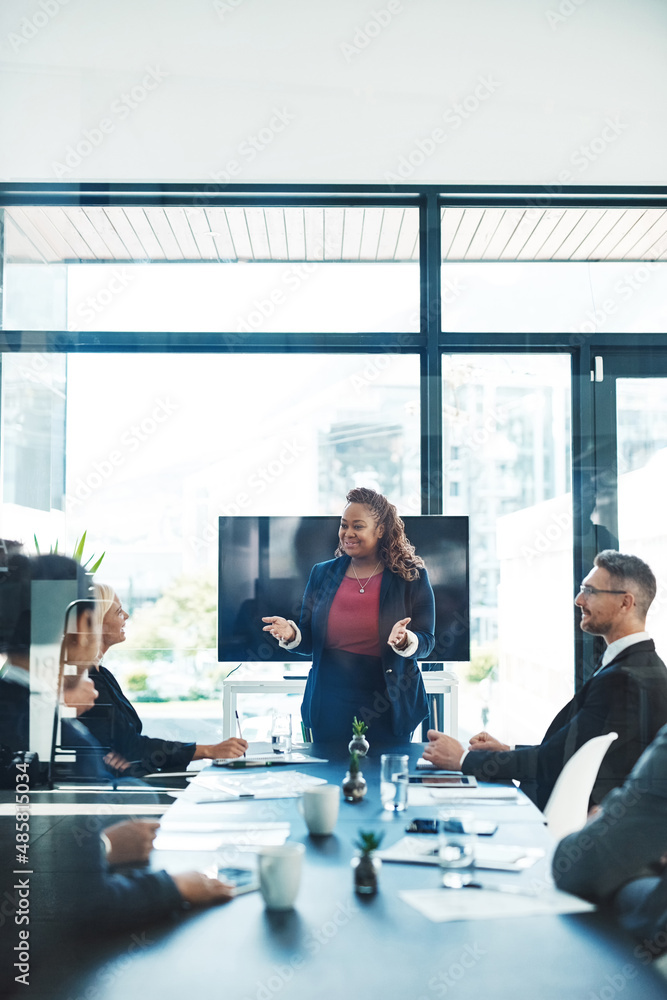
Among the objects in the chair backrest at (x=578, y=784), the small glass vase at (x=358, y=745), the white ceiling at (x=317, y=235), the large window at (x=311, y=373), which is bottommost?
the chair backrest at (x=578, y=784)

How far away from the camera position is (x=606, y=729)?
8.35 ft

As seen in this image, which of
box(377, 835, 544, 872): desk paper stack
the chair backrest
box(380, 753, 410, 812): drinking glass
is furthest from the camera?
the chair backrest

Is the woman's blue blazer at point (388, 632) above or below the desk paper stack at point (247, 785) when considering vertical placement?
above

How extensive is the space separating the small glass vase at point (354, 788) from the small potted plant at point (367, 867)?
2.08 feet

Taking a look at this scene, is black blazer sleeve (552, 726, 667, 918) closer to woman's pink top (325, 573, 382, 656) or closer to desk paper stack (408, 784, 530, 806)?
desk paper stack (408, 784, 530, 806)

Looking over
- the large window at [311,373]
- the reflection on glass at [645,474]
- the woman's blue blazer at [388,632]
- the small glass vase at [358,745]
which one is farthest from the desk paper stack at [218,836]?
the reflection on glass at [645,474]

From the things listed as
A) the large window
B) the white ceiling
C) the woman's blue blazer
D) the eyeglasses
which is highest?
the white ceiling

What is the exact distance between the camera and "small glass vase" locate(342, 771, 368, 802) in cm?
214

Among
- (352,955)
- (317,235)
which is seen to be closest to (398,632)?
(352,955)

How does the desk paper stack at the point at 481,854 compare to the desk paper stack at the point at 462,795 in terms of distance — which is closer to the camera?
the desk paper stack at the point at 481,854

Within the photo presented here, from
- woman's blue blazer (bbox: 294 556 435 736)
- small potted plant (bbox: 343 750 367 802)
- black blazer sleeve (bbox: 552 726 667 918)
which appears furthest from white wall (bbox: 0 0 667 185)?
black blazer sleeve (bbox: 552 726 667 918)

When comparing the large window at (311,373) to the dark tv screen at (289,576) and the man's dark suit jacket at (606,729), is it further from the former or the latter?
the man's dark suit jacket at (606,729)

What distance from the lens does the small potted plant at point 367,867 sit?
1.47 meters

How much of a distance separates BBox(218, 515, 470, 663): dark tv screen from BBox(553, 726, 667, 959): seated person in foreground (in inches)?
90.6
